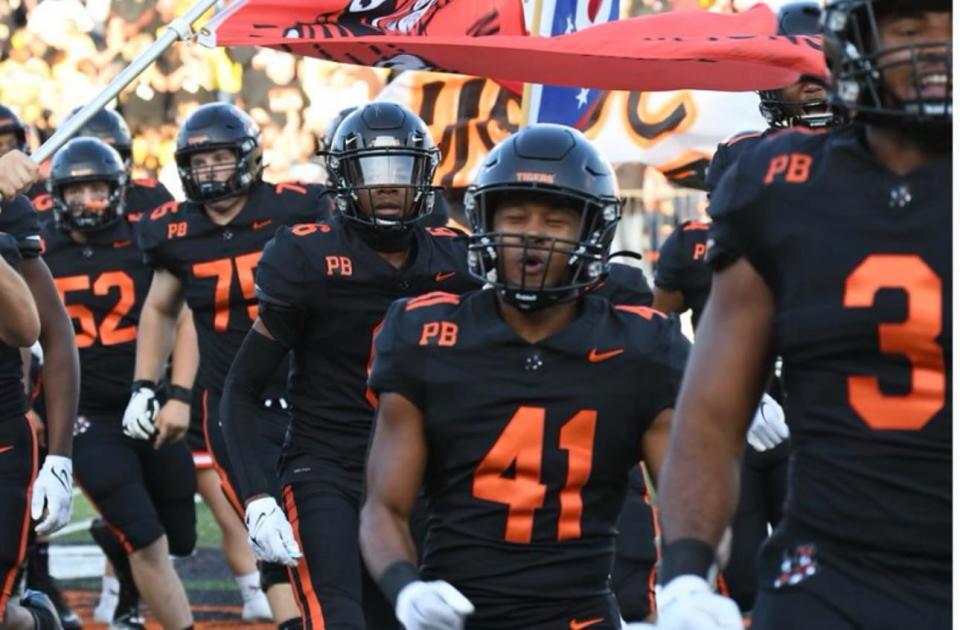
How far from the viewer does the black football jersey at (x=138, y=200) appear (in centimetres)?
946

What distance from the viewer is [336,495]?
582cm

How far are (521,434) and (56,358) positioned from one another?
7.93 feet

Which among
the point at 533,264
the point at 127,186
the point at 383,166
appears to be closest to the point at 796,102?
the point at 383,166

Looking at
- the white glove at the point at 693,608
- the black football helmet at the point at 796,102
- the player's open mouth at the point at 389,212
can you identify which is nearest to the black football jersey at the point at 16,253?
the player's open mouth at the point at 389,212

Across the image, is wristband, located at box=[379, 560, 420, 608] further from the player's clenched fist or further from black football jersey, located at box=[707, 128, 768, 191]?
black football jersey, located at box=[707, 128, 768, 191]

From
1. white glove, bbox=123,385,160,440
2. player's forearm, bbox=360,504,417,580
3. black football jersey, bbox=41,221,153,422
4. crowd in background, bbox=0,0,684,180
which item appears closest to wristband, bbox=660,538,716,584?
player's forearm, bbox=360,504,417,580

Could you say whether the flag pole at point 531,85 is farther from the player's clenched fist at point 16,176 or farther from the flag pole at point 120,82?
the player's clenched fist at point 16,176

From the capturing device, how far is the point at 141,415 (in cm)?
798

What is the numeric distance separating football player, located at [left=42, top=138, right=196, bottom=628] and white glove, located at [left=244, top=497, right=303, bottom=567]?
7.14 ft

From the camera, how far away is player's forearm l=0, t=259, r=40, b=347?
5637 mm

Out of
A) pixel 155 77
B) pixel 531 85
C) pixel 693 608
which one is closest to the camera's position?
pixel 693 608

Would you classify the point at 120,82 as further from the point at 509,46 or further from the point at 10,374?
the point at 509,46

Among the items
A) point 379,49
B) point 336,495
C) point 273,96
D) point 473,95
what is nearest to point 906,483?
point 336,495

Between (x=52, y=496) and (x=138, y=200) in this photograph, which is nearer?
(x=52, y=496)
